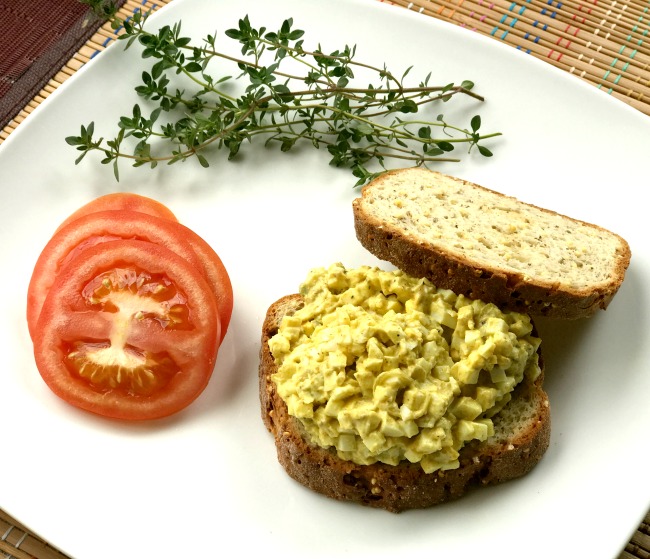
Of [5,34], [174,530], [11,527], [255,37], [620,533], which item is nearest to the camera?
[620,533]

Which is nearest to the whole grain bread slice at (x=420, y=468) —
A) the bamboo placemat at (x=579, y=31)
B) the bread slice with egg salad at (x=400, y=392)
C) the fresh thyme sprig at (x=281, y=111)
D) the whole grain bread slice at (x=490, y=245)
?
the bread slice with egg salad at (x=400, y=392)

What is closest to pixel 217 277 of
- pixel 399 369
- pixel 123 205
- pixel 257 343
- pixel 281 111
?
pixel 257 343

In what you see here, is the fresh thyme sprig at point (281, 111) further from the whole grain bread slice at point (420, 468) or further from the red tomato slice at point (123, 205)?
the whole grain bread slice at point (420, 468)

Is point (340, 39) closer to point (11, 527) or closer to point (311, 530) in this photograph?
point (311, 530)

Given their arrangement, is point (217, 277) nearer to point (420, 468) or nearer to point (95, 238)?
point (95, 238)

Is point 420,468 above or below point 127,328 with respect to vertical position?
above

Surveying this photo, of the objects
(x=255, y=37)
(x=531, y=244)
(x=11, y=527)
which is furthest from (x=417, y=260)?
(x=11, y=527)
